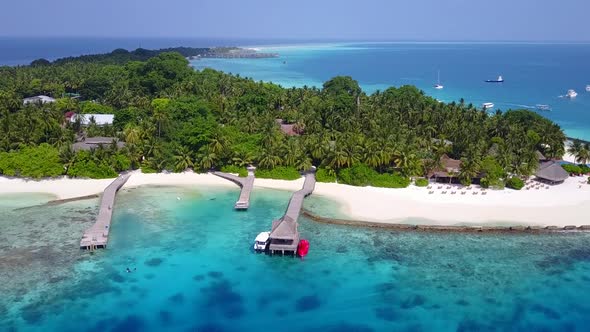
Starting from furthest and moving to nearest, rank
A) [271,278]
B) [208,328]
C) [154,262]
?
[154,262]
[271,278]
[208,328]

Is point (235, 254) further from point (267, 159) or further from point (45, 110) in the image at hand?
point (45, 110)

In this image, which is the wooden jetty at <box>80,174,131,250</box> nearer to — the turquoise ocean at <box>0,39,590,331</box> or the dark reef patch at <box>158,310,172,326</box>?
the turquoise ocean at <box>0,39,590,331</box>

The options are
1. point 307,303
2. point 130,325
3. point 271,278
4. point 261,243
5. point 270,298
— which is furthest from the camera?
point 261,243

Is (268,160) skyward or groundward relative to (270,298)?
skyward

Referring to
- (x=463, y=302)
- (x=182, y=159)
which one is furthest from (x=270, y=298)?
(x=182, y=159)

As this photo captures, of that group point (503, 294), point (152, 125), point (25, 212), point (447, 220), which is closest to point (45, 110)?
point (152, 125)

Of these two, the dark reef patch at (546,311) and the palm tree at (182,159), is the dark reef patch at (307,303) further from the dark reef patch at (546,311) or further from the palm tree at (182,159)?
the palm tree at (182,159)

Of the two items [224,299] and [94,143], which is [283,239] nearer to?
[224,299]

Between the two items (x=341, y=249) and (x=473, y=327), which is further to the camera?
(x=341, y=249)
